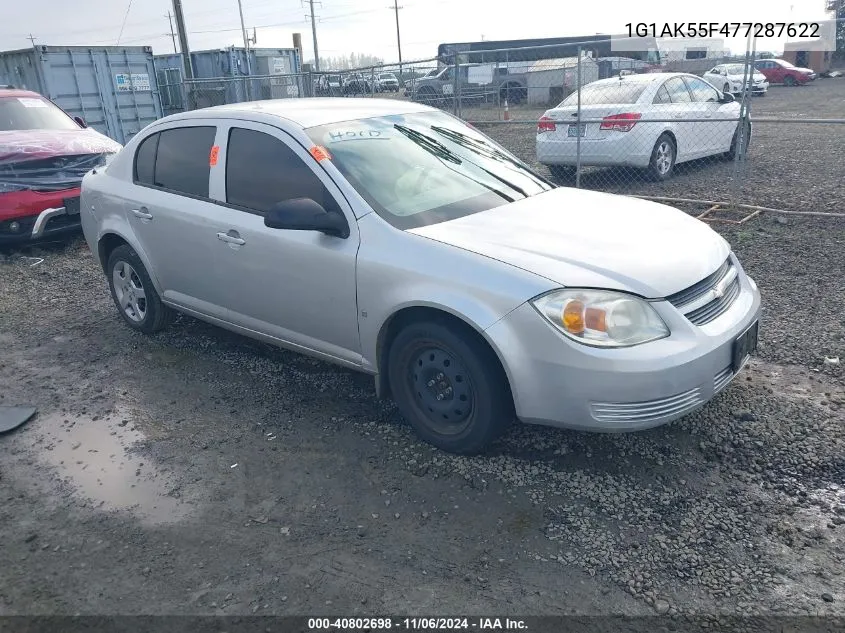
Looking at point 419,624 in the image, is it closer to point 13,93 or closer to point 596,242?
point 596,242

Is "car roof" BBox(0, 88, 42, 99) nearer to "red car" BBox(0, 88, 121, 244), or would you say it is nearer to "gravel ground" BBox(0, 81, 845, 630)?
"red car" BBox(0, 88, 121, 244)

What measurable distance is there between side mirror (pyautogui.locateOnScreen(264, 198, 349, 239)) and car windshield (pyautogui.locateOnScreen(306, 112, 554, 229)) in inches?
8.6

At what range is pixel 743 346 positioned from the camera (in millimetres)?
3504

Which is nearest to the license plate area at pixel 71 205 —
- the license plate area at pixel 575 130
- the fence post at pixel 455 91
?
the fence post at pixel 455 91

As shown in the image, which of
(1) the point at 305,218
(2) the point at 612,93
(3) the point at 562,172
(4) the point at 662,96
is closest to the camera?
(1) the point at 305,218

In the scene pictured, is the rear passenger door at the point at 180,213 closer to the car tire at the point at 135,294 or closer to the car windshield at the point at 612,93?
the car tire at the point at 135,294

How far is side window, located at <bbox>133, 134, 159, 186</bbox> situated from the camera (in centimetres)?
508

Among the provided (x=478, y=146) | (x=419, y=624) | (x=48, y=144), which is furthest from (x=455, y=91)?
(x=419, y=624)

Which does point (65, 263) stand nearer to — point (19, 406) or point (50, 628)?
point (19, 406)

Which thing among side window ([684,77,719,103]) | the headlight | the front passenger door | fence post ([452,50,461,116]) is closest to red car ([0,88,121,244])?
the front passenger door

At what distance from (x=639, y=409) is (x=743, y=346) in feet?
2.57

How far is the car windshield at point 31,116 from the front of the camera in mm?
8969

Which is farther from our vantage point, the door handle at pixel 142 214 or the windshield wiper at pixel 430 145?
the door handle at pixel 142 214

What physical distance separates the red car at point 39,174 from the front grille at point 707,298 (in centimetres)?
735
